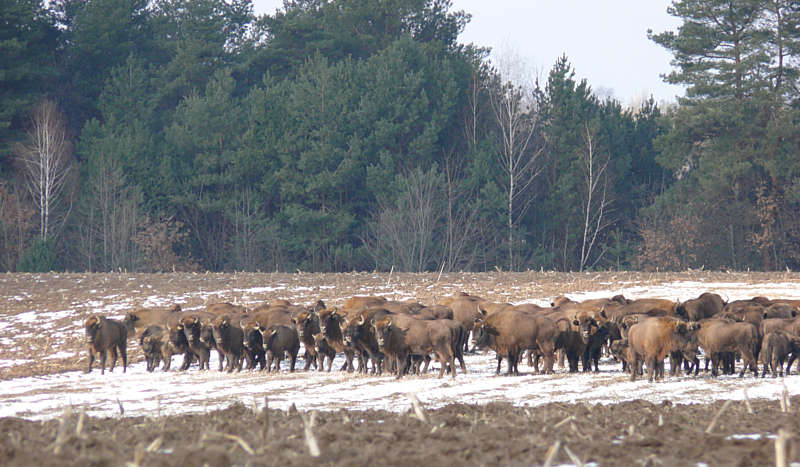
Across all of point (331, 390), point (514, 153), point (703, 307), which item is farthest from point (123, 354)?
point (514, 153)

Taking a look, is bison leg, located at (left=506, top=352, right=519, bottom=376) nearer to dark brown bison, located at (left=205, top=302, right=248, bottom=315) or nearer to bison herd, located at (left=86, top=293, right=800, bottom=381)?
bison herd, located at (left=86, top=293, right=800, bottom=381)

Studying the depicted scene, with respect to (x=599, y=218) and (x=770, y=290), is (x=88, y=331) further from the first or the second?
(x=599, y=218)

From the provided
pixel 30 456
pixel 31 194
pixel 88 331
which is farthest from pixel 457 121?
pixel 30 456

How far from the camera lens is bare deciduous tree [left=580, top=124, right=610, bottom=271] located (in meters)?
59.2

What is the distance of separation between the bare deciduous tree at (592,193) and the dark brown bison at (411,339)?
4007 centimetres

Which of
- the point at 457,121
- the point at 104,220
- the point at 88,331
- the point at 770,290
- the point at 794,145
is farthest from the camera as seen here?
the point at 457,121

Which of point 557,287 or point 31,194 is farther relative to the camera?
point 31,194

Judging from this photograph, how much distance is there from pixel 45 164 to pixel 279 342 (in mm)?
41916

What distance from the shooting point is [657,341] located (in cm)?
1817

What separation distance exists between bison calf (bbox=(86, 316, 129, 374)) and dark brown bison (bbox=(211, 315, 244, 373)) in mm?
2445

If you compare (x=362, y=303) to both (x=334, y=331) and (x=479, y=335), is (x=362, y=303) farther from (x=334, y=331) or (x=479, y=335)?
(x=479, y=335)

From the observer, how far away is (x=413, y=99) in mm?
59344

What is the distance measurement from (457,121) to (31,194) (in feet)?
91.4

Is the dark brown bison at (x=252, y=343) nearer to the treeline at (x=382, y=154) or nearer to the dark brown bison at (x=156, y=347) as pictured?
the dark brown bison at (x=156, y=347)
